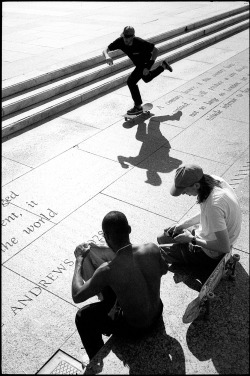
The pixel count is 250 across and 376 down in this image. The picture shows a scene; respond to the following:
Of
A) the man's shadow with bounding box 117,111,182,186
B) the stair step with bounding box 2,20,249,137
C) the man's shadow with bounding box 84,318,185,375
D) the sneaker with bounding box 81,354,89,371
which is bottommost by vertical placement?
the sneaker with bounding box 81,354,89,371

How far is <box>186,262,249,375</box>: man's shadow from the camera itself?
10.3 ft

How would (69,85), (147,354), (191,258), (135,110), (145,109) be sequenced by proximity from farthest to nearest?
(69,85), (145,109), (135,110), (191,258), (147,354)

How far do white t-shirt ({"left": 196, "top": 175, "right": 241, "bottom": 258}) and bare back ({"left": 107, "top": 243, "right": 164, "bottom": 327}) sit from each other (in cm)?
77

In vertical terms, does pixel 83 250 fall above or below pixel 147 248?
below

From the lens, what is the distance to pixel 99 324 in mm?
3322

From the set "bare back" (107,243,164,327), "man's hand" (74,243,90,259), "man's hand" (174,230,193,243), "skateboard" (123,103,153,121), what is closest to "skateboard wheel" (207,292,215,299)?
"bare back" (107,243,164,327)

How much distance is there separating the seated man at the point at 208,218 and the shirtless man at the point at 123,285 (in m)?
0.76

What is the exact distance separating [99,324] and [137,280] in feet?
2.19

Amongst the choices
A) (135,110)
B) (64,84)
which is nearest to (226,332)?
(135,110)

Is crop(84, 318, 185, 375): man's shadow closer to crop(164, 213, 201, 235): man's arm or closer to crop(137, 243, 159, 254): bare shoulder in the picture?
crop(137, 243, 159, 254): bare shoulder

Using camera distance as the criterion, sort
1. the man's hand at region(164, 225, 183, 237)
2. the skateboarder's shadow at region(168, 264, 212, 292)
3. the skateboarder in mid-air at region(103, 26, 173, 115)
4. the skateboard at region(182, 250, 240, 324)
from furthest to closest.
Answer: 1. the skateboarder in mid-air at region(103, 26, 173, 115)
2. the man's hand at region(164, 225, 183, 237)
3. the skateboarder's shadow at region(168, 264, 212, 292)
4. the skateboard at region(182, 250, 240, 324)

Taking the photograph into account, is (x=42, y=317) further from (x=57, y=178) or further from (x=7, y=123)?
(x=7, y=123)

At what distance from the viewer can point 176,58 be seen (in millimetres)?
12438

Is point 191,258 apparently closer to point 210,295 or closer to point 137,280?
point 210,295
